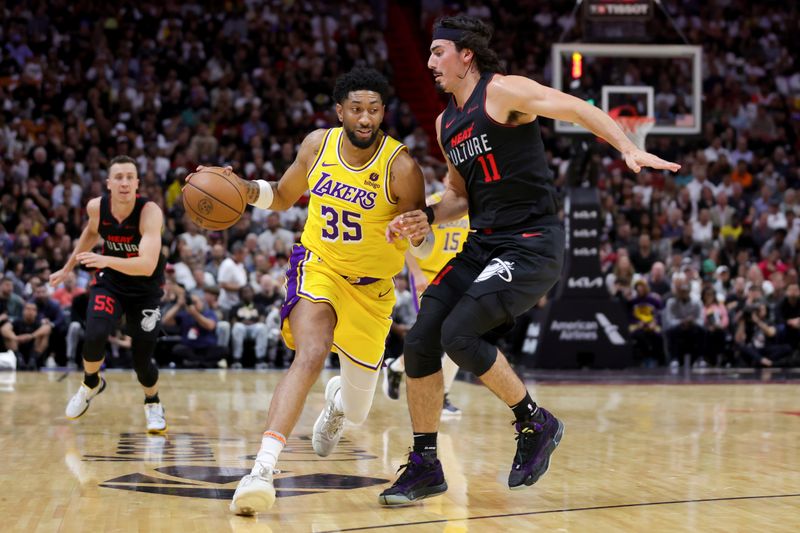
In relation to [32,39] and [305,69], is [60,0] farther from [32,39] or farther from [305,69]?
[305,69]

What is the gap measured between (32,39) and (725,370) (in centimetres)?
1202

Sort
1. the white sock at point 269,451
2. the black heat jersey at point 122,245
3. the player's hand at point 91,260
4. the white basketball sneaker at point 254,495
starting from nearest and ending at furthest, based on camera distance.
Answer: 1. the white basketball sneaker at point 254,495
2. the white sock at point 269,451
3. the player's hand at point 91,260
4. the black heat jersey at point 122,245

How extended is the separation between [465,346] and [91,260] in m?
3.06

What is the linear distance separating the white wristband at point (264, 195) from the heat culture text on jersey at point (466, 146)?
0.93 meters

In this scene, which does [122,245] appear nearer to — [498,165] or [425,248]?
[425,248]

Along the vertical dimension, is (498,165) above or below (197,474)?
above

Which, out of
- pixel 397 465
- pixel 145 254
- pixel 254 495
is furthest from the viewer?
pixel 145 254

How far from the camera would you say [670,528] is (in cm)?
412

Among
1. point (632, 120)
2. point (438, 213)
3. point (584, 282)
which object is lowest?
point (438, 213)

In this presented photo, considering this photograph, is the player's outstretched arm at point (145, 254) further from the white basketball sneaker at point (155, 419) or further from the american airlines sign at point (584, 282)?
the american airlines sign at point (584, 282)

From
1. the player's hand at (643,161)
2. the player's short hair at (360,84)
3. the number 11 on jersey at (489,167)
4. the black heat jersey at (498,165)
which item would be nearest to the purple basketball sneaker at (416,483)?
the black heat jersey at (498,165)

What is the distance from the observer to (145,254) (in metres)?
7.19

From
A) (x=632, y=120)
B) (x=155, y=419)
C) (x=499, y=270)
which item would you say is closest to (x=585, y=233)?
(x=632, y=120)

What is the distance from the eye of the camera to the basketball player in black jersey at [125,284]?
7.29 meters
